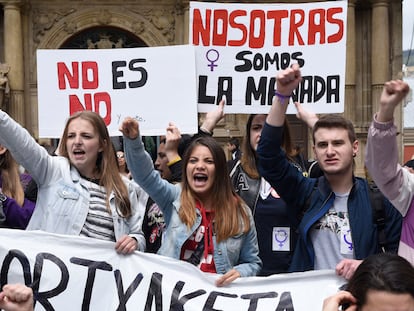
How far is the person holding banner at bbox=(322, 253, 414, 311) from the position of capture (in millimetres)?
2244

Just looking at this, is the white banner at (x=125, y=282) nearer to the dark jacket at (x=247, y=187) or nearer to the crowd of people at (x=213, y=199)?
the crowd of people at (x=213, y=199)

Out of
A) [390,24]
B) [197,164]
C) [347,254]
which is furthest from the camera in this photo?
[390,24]

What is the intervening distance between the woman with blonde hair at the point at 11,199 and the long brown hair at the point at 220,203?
1131mm

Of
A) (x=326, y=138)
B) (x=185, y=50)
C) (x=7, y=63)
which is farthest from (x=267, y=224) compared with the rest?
(x=7, y=63)

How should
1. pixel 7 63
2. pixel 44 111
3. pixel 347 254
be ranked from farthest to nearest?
pixel 7 63
pixel 44 111
pixel 347 254

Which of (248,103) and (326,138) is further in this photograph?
(248,103)

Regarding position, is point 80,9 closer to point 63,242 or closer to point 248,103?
point 248,103

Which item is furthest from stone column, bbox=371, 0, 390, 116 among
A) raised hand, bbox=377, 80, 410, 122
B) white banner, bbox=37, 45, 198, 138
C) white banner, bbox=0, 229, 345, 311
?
raised hand, bbox=377, 80, 410, 122

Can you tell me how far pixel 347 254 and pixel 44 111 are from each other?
2718 mm

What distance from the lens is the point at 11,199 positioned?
13.9 feet

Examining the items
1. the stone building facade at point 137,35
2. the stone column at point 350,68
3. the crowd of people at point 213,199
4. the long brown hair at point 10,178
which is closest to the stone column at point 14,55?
the stone building facade at point 137,35

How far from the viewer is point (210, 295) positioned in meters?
3.69

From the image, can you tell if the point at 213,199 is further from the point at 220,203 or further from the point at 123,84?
the point at 123,84

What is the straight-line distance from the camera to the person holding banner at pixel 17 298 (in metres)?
2.28
